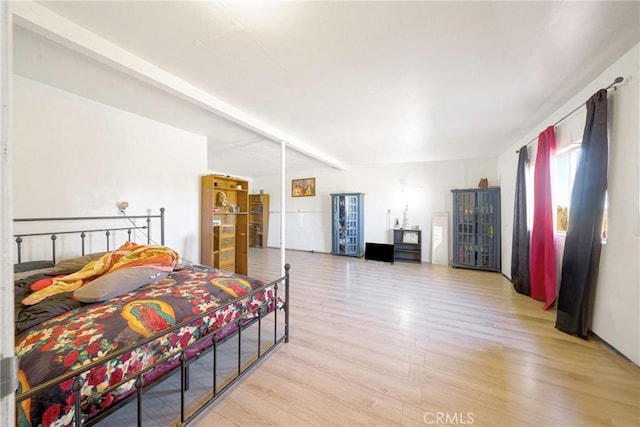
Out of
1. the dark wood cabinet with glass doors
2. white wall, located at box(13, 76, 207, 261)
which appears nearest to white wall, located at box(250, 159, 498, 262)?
the dark wood cabinet with glass doors

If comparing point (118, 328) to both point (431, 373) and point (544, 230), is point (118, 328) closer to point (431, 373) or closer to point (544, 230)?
point (431, 373)

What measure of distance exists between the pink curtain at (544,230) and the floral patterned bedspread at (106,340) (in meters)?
3.65

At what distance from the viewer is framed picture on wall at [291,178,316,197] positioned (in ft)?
23.7

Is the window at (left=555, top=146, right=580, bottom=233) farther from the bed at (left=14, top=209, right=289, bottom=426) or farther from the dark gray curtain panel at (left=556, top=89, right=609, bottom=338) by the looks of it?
the bed at (left=14, top=209, right=289, bottom=426)

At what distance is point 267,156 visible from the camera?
5.36m

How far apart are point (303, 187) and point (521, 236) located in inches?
212

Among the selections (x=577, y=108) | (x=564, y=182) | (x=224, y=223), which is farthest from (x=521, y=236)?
(x=224, y=223)

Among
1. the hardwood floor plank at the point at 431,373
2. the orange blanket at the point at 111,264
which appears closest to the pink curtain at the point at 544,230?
the hardwood floor plank at the point at 431,373

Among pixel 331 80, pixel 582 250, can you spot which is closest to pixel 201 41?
pixel 331 80

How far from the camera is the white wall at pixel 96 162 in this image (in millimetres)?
2227

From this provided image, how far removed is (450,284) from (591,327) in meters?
1.80

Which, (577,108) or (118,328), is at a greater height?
(577,108)

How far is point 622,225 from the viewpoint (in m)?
1.96

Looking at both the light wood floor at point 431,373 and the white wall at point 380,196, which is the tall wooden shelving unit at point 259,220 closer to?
the white wall at point 380,196
